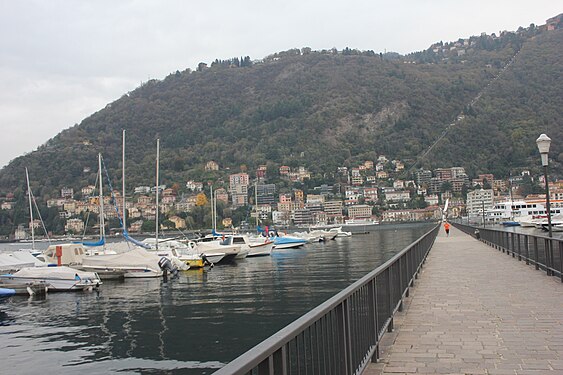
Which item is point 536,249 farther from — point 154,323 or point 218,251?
point 218,251

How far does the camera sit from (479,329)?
279 inches

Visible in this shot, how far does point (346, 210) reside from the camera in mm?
166875

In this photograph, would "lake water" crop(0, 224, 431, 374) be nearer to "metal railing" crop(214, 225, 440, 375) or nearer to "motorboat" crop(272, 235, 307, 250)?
"metal railing" crop(214, 225, 440, 375)

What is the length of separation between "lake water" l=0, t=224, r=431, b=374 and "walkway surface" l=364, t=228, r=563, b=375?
3935mm

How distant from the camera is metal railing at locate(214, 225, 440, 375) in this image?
9.05ft

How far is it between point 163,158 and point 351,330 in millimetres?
154156

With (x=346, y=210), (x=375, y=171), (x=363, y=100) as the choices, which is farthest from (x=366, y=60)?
(x=346, y=210)

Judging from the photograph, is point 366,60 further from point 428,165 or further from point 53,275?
point 53,275

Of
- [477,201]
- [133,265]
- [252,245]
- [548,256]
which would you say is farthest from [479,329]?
[477,201]

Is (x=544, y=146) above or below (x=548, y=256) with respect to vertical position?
above

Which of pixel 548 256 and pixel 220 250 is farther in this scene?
pixel 220 250

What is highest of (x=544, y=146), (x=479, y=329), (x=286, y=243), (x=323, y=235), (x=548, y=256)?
(x=544, y=146)

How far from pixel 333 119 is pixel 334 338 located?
543 ft

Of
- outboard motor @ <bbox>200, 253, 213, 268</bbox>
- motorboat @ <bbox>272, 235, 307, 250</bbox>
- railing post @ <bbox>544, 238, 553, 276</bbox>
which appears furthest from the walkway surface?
motorboat @ <bbox>272, 235, 307, 250</bbox>
